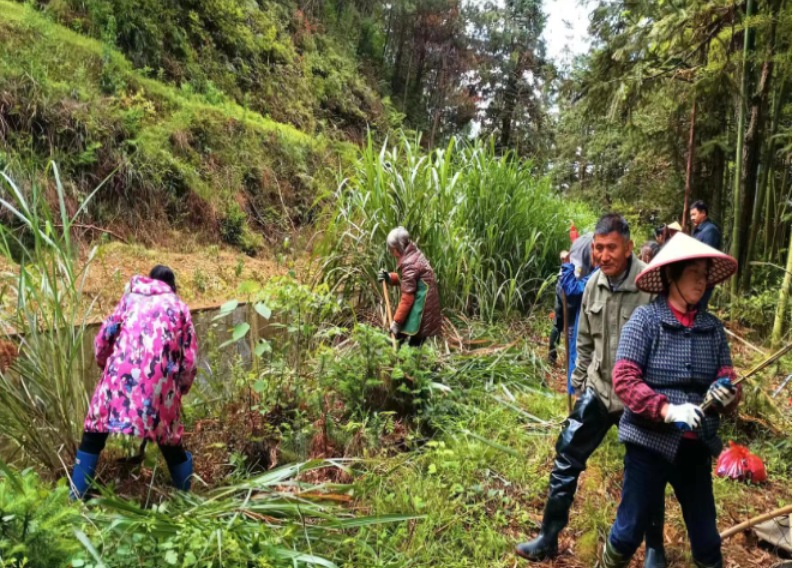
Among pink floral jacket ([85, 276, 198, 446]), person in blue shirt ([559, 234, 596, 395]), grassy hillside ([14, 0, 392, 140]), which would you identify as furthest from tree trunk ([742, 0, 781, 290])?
grassy hillside ([14, 0, 392, 140])

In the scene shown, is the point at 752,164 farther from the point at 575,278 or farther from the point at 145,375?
the point at 145,375

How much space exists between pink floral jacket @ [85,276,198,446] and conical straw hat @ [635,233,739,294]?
234 centimetres

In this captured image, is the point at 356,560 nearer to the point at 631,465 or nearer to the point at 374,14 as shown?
the point at 631,465

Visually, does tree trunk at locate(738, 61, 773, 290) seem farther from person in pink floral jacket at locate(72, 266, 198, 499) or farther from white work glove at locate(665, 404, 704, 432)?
person in pink floral jacket at locate(72, 266, 198, 499)

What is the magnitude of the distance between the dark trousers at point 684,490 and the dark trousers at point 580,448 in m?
0.35

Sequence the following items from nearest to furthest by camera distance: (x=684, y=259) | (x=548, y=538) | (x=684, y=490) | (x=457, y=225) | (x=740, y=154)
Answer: (x=684, y=259)
(x=684, y=490)
(x=548, y=538)
(x=740, y=154)
(x=457, y=225)

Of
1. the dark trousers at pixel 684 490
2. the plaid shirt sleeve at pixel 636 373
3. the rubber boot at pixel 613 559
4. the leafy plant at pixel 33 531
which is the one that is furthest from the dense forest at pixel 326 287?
the plaid shirt sleeve at pixel 636 373

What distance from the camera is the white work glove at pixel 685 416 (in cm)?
155

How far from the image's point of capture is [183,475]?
9.23 ft

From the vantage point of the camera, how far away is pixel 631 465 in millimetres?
1849

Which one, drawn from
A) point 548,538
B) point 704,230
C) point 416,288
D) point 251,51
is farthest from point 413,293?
point 251,51

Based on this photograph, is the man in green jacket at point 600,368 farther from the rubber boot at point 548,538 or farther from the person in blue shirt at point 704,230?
the person in blue shirt at point 704,230

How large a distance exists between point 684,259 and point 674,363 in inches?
14.2

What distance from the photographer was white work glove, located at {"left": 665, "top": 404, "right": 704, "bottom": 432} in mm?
1552
